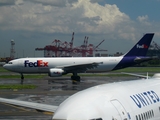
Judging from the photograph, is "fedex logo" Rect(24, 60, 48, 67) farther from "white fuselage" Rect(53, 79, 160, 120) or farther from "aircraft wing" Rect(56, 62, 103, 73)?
"white fuselage" Rect(53, 79, 160, 120)

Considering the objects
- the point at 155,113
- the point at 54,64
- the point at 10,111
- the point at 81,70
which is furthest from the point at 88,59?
the point at 155,113

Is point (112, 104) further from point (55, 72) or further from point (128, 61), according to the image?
point (128, 61)

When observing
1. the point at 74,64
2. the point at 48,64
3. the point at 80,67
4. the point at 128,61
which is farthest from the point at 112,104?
the point at 128,61

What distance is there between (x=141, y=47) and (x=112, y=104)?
149 feet

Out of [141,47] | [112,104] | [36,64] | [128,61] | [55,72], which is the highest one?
[141,47]

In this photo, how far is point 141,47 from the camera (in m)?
54.6

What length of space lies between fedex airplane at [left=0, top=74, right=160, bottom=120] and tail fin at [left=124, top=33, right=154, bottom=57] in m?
40.4

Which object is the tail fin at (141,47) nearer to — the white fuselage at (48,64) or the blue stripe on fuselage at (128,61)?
the blue stripe on fuselage at (128,61)

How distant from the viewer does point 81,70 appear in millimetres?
52906

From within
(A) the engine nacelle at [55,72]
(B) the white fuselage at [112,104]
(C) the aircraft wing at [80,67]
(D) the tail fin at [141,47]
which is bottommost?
(A) the engine nacelle at [55,72]

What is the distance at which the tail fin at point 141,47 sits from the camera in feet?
178

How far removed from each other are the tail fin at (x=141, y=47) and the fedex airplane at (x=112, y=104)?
133 ft

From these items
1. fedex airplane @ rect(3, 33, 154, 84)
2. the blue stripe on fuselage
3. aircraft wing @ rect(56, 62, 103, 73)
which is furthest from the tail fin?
aircraft wing @ rect(56, 62, 103, 73)

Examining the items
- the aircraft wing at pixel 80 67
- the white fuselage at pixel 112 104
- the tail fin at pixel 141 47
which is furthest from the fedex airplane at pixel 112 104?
the tail fin at pixel 141 47
